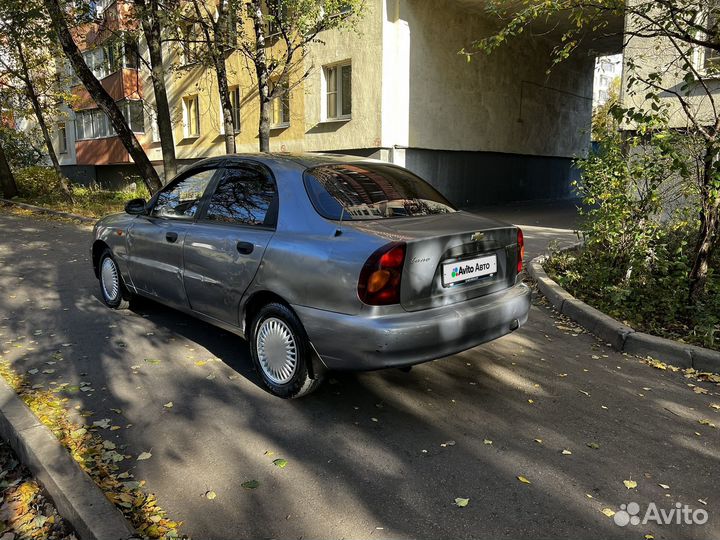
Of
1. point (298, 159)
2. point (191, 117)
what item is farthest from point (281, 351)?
point (191, 117)

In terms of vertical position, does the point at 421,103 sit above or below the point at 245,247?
above

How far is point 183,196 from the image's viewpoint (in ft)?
15.4

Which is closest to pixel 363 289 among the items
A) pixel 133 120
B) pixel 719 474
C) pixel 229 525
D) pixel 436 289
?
pixel 436 289

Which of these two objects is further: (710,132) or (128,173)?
(128,173)

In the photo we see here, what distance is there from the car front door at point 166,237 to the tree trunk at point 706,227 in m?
4.44

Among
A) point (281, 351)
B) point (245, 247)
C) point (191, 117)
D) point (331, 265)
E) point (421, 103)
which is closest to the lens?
point (331, 265)

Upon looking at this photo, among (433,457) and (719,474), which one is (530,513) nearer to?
(433,457)

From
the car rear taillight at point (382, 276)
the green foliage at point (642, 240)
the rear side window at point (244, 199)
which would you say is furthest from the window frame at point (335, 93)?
the car rear taillight at point (382, 276)

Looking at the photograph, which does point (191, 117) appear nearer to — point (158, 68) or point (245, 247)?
point (158, 68)

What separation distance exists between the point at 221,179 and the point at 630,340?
3783mm

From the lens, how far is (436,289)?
3.28 m

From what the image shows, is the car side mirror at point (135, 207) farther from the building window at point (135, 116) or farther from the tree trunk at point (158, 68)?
the building window at point (135, 116)

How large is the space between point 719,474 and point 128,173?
27590mm

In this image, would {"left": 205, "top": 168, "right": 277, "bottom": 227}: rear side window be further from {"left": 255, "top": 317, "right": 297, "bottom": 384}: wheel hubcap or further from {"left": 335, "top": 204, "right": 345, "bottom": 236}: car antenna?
{"left": 255, "top": 317, "right": 297, "bottom": 384}: wheel hubcap
